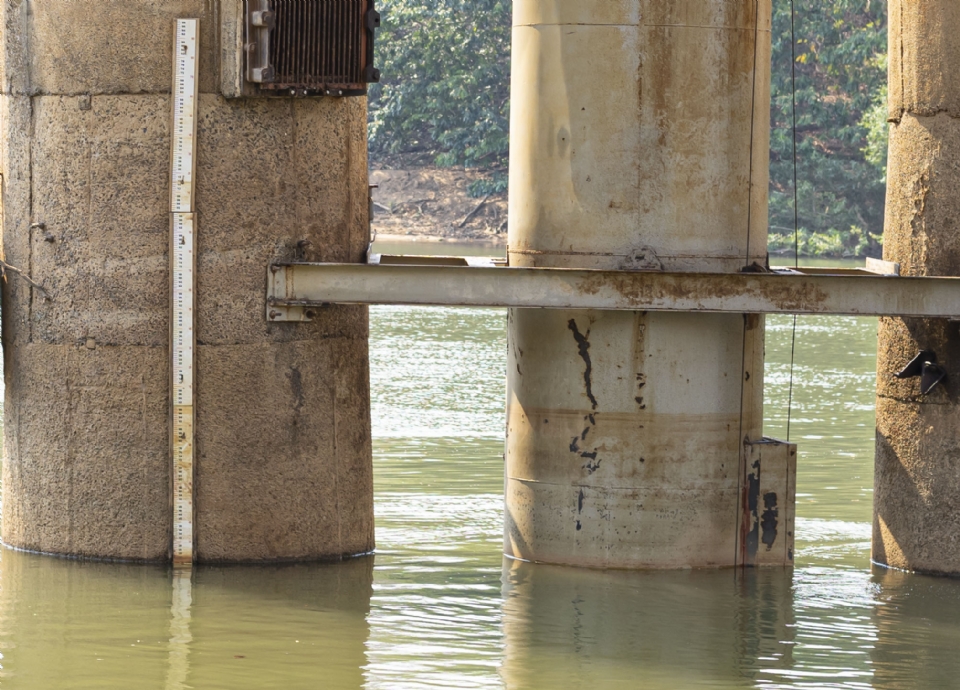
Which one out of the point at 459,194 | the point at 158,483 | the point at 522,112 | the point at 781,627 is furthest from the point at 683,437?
the point at 459,194

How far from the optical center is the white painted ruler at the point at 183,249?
1252 centimetres

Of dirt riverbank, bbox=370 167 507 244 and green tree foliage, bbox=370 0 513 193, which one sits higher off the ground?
green tree foliage, bbox=370 0 513 193

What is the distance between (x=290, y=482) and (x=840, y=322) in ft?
72.5

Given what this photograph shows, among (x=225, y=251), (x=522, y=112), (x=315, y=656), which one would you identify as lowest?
(x=315, y=656)

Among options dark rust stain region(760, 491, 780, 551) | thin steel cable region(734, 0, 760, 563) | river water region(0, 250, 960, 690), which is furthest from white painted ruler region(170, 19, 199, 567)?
dark rust stain region(760, 491, 780, 551)

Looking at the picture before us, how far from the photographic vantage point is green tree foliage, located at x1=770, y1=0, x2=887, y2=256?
5744 cm

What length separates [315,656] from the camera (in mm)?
11117

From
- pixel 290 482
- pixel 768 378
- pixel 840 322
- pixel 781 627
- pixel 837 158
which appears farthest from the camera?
pixel 837 158

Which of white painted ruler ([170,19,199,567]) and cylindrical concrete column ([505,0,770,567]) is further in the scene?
cylindrical concrete column ([505,0,770,567])

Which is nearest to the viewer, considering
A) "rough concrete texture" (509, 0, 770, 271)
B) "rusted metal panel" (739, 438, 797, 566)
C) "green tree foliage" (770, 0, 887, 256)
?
"rough concrete texture" (509, 0, 770, 271)

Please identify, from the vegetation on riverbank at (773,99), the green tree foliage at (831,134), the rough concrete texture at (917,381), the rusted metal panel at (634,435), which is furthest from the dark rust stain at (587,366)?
the vegetation on riverbank at (773,99)

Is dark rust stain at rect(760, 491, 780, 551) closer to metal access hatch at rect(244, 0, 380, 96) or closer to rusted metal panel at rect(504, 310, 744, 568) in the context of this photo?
rusted metal panel at rect(504, 310, 744, 568)

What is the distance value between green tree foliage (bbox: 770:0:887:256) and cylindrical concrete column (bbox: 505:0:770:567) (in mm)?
42867

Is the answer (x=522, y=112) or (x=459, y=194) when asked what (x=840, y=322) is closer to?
(x=522, y=112)
